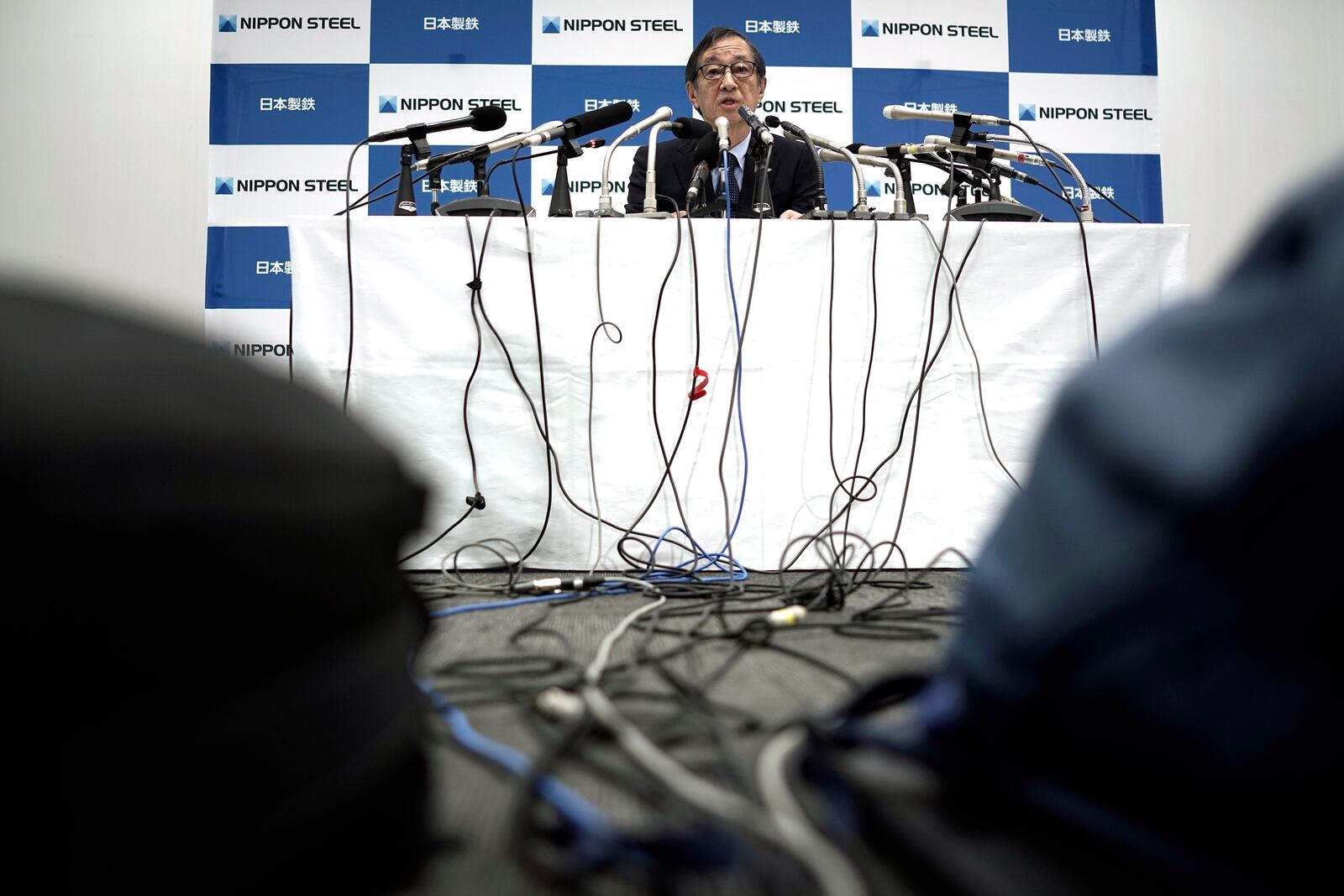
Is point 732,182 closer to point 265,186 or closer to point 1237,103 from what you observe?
point 265,186

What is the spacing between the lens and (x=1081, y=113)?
312cm

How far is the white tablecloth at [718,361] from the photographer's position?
5.51ft

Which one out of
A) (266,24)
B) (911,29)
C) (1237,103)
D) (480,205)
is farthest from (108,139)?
(1237,103)

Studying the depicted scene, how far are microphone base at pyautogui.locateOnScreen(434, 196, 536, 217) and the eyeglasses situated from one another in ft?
3.41

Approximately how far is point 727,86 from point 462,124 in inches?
39.8

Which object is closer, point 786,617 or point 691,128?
point 786,617

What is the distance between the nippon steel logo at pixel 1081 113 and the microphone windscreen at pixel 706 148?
198 centimetres

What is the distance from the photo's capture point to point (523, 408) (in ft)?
5.57

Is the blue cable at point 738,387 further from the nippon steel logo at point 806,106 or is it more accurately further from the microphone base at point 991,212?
the nippon steel logo at point 806,106

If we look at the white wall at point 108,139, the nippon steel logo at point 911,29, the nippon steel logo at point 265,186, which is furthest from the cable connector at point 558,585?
the nippon steel logo at point 911,29

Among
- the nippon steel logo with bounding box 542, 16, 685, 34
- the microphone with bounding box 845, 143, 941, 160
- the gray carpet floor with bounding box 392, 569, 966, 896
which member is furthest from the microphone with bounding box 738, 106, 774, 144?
the nippon steel logo with bounding box 542, 16, 685, 34

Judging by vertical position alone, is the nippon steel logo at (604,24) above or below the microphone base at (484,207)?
above

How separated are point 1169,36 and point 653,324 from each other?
2.82 m

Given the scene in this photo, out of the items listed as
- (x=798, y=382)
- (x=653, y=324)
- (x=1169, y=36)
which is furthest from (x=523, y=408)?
(x=1169, y=36)
